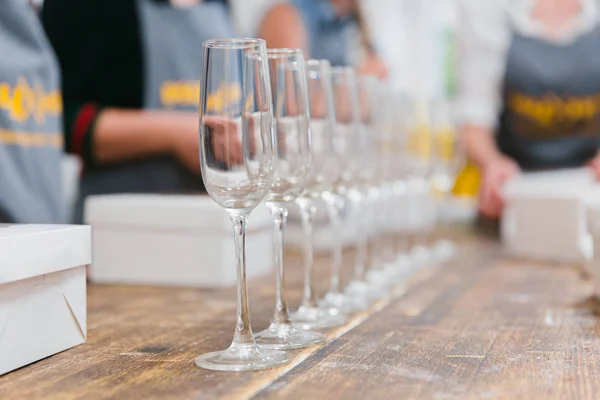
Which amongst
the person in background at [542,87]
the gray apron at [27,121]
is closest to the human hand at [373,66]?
the person in background at [542,87]

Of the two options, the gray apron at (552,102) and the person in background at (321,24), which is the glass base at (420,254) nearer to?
the gray apron at (552,102)

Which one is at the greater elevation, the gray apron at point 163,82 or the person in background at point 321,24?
the person in background at point 321,24

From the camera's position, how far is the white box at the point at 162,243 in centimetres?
129

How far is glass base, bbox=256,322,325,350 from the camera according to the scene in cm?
81

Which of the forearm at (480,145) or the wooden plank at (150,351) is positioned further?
the forearm at (480,145)

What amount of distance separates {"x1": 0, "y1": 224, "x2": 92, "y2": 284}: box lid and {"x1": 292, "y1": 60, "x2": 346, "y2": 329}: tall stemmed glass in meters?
0.25

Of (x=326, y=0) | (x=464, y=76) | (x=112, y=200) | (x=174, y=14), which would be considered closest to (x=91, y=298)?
(x=112, y=200)

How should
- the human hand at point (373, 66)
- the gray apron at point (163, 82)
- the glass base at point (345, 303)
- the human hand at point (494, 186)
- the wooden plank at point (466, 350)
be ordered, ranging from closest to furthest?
the wooden plank at point (466, 350)
the glass base at point (345, 303)
the gray apron at point (163, 82)
the human hand at point (494, 186)
the human hand at point (373, 66)

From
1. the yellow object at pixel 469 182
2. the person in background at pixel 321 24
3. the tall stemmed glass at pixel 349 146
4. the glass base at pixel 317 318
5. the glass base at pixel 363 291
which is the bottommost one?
the glass base at pixel 363 291

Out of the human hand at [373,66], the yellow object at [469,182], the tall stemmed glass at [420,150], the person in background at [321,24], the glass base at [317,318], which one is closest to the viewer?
the glass base at [317,318]

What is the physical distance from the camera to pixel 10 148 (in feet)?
4.17

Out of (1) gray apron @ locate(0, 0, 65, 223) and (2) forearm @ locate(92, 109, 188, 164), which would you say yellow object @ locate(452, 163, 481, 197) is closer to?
(2) forearm @ locate(92, 109, 188, 164)

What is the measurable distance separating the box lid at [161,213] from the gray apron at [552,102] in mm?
1034

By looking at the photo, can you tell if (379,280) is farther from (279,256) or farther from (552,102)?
(552,102)
